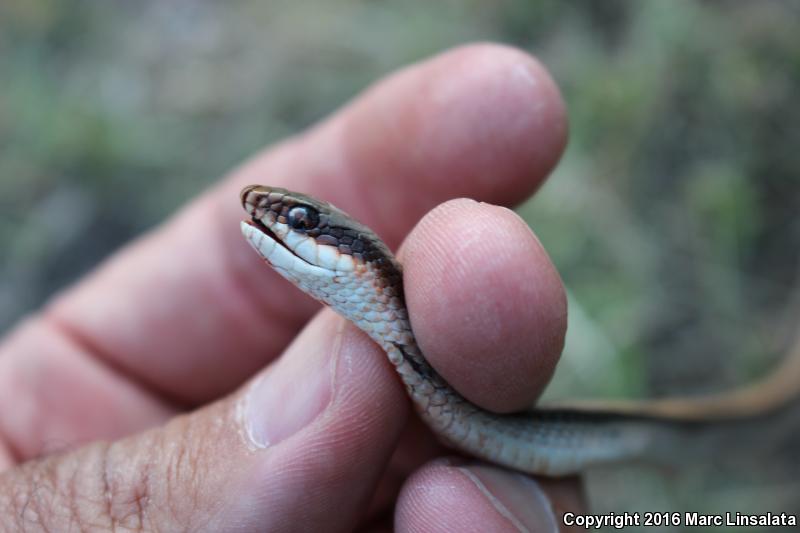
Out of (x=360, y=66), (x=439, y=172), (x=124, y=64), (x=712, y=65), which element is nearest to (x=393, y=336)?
(x=439, y=172)

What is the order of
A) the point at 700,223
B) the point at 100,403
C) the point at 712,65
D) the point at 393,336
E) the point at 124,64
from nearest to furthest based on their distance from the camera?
the point at 393,336, the point at 100,403, the point at 700,223, the point at 712,65, the point at 124,64

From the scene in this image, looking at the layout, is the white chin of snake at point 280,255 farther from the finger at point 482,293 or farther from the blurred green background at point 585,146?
the blurred green background at point 585,146

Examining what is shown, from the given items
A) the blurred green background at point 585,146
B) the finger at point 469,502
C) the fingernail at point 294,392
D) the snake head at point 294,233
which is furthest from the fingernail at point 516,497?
the blurred green background at point 585,146

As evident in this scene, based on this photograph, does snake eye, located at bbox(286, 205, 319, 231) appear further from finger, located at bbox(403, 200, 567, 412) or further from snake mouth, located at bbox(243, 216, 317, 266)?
finger, located at bbox(403, 200, 567, 412)

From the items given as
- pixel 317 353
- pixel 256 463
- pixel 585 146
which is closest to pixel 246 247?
pixel 317 353

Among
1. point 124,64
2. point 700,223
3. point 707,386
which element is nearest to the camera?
point 707,386

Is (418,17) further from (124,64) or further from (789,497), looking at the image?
(789,497)

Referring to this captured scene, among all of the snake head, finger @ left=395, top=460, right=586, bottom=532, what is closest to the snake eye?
the snake head
